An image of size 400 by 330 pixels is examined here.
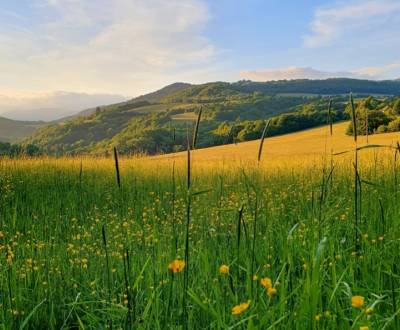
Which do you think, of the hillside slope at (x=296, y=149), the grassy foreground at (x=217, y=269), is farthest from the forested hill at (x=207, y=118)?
the hillside slope at (x=296, y=149)

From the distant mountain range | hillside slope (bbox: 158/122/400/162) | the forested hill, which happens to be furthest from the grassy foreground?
the distant mountain range

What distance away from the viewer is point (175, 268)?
1631mm

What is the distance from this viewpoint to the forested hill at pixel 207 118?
940 inches

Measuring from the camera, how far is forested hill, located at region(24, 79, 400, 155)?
78.4ft

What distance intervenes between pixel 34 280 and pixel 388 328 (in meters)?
2.74

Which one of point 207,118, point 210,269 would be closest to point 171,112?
point 207,118

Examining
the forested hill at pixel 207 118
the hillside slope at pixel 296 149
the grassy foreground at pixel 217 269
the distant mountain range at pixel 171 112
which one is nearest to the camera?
the grassy foreground at pixel 217 269

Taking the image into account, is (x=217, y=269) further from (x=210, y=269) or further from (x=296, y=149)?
(x=296, y=149)

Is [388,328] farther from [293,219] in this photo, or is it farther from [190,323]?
[293,219]

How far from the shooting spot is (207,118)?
78.7 metres

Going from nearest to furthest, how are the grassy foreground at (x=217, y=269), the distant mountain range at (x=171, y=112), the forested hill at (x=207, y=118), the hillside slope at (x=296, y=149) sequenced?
the grassy foreground at (x=217, y=269), the hillside slope at (x=296, y=149), the forested hill at (x=207, y=118), the distant mountain range at (x=171, y=112)

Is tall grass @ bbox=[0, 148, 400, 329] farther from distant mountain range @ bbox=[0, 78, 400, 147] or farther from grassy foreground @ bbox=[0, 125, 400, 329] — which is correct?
distant mountain range @ bbox=[0, 78, 400, 147]

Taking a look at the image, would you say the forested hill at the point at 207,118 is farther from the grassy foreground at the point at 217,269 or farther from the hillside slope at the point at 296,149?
the hillside slope at the point at 296,149

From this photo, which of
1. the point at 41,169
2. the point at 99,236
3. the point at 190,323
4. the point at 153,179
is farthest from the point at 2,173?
the point at 190,323
